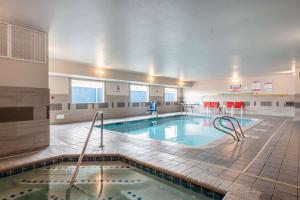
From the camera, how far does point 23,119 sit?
3213 millimetres

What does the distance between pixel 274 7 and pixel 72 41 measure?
3.79m

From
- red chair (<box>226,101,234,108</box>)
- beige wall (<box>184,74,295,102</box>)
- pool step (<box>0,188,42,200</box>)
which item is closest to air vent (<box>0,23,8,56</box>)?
pool step (<box>0,188,42,200</box>)

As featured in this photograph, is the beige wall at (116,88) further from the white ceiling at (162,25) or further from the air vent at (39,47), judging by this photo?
the air vent at (39,47)

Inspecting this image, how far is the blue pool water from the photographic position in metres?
5.34

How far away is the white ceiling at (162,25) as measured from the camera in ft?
7.91

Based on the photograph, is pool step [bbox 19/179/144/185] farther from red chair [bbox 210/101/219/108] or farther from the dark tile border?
red chair [bbox 210/101/219/108]

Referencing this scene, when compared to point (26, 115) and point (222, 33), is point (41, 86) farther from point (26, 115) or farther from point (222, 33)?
point (222, 33)

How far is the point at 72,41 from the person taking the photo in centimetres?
396

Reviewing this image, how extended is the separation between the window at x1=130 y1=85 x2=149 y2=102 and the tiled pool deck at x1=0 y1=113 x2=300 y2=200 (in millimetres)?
5509

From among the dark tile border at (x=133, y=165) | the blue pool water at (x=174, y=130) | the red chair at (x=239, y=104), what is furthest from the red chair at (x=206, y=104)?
the dark tile border at (x=133, y=165)

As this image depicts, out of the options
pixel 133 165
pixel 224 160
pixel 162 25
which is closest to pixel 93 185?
pixel 133 165

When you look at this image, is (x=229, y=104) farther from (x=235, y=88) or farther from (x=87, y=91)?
(x=87, y=91)

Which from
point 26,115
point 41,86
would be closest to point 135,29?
point 41,86

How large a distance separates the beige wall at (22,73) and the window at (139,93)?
20.4 feet
